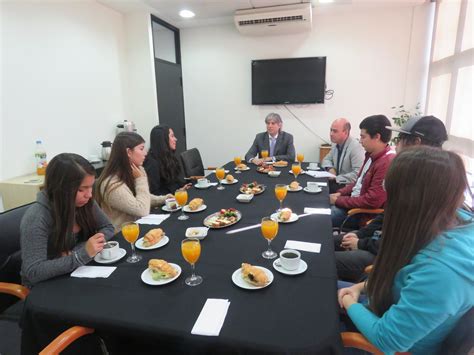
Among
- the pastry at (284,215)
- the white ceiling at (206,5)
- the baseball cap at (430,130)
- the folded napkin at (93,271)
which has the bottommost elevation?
the folded napkin at (93,271)

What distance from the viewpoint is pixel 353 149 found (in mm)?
3094

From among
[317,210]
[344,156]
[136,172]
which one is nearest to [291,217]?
[317,210]

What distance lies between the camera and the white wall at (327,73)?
4.47 meters

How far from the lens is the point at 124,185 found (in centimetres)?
188

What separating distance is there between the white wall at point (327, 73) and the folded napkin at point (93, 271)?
4.30 meters

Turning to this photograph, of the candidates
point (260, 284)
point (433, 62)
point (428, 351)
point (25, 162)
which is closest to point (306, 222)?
point (260, 284)

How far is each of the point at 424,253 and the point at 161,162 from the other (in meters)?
2.33

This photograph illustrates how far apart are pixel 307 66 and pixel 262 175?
108 inches

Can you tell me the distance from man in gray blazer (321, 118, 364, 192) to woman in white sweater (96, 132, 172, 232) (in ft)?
6.48

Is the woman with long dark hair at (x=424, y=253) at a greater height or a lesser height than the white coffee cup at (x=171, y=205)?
greater

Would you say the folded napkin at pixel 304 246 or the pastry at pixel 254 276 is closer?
the pastry at pixel 254 276

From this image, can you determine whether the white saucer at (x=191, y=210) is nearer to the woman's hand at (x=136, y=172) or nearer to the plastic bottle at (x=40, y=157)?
the woman's hand at (x=136, y=172)

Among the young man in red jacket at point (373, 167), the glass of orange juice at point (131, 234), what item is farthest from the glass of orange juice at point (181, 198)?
the young man in red jacket at point (373, 167)

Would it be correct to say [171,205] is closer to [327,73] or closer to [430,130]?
[430,130]
